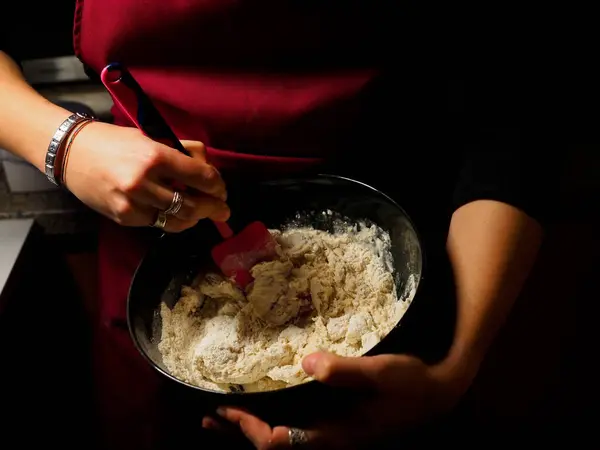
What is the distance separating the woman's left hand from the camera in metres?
0.53

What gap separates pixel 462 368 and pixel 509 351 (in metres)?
0.56

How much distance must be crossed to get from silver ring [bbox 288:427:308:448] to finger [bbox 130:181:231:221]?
226 mm

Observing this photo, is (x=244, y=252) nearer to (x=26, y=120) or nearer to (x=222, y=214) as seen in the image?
(x=222, y=214)

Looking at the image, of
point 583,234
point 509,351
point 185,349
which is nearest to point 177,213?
point 185,349

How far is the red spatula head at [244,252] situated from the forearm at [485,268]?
8.3 inches

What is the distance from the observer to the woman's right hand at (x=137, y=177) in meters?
0.55

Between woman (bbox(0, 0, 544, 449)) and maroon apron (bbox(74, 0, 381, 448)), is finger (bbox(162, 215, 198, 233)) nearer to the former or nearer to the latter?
woman (bbox(0, 0, 544, 449))

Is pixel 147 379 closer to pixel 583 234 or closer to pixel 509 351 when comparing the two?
pixel 509 351

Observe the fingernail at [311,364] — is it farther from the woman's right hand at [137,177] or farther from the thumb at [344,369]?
the woman's right hand at [137,177]

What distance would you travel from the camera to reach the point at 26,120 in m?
0.63

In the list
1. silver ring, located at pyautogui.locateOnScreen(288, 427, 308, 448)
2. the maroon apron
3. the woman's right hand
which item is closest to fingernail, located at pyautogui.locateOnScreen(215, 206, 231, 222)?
the woman's right hand

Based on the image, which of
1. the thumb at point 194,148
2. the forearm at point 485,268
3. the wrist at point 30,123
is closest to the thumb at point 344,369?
the forearm at point 485,268

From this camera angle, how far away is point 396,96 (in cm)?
69

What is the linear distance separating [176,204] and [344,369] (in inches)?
8.7
